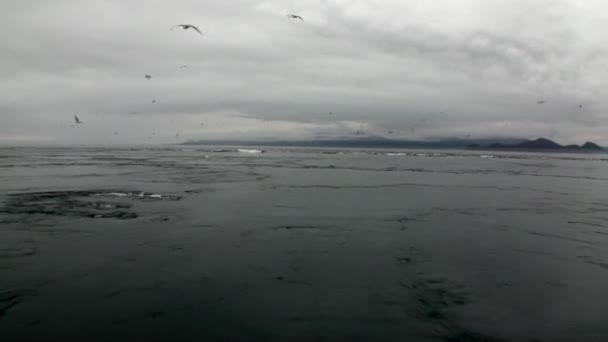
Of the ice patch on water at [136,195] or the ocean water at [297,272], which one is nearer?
the ocean water at [297,272]

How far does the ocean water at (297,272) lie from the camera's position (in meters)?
7.12

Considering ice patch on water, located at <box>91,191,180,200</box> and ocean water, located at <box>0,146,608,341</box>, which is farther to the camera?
ice patch on water, located at <box>91,191,180,200</box>

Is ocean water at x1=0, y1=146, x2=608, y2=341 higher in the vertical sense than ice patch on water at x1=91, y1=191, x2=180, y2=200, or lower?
lower

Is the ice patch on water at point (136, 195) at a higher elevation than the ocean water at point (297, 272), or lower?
higher

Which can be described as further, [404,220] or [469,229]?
[404,220]

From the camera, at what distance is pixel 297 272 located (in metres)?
9.82

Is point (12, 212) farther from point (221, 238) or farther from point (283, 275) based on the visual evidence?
point (283, 275)

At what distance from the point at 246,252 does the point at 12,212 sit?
11.7 metres

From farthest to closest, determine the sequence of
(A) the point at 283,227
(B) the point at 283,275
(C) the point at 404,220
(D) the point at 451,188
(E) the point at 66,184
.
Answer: (D) the point at 451,188, (E) the point at 66,184, (C) the point at 404,220, (A) the point at 283,227, (B) the point at 283,275

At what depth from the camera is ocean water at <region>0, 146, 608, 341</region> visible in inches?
281

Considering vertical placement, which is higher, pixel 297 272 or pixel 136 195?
pixel 136 195

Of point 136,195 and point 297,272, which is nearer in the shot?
point 297,272

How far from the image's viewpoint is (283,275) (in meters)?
9.60

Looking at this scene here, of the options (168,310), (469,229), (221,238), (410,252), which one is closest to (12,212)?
(221,238)
